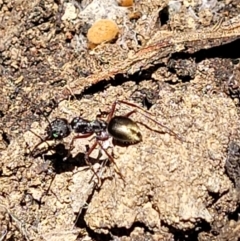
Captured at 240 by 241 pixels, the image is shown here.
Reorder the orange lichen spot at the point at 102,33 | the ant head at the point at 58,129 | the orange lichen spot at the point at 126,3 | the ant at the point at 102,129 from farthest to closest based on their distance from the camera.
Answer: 1. the orange lichen spot at the point at 126,3
2. the orange lichen spot at the point at 102,33
3. the ant head at the point at 58,129
4. the ant at the point at 102,129

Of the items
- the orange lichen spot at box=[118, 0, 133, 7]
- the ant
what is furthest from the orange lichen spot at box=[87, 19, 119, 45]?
the ant

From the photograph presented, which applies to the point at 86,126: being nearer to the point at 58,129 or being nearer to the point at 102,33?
the point at 58,129

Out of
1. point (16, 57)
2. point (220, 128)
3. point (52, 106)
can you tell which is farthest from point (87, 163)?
point (16, 57)

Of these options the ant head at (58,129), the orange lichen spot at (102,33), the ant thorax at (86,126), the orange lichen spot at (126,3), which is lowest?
the ant head at (58,129)

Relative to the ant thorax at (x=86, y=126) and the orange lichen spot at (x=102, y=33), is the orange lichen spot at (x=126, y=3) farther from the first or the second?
the ant thorax at (x=86, y=126)

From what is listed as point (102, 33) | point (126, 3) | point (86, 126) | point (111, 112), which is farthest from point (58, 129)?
point (126, 3)

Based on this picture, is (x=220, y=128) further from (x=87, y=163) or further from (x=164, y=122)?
(x=87, y=163)

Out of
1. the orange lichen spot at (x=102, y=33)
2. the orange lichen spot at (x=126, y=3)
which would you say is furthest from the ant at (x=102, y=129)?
the orange lichen spot at (x=126, y=3)

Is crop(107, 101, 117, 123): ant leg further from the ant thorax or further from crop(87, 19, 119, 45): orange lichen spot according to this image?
crop(87, 19, 119, 45): orange lichen spot
